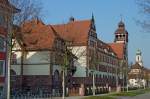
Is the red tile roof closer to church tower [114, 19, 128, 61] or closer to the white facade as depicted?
the white facade

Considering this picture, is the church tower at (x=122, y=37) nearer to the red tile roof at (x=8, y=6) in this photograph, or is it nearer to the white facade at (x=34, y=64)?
the white facade at (x=34, y=64)

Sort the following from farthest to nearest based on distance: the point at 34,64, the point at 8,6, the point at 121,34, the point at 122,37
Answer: the point at 122,37 < the point at 121,34 < the point at 34,64 < the point at 8,6

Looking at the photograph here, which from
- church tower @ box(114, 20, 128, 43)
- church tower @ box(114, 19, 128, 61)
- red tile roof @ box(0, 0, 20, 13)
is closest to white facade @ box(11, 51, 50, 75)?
red tile roof @ box(0, 0, 20, 13)

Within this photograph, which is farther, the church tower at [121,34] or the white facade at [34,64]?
the church tower at [121,34]

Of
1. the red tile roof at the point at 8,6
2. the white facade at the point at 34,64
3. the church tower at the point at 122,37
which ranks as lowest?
the white facade at the point at 34,64

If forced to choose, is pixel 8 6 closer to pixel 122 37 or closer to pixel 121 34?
pixel 121 34

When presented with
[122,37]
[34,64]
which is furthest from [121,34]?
[34,64]

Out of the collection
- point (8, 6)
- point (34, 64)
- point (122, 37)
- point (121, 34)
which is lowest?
point (34, 64)

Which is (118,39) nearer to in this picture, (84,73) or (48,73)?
(84,73)

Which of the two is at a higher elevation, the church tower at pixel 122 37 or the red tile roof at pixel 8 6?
the church tower at pixel 122 37

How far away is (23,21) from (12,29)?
138 cm

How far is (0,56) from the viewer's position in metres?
57.1

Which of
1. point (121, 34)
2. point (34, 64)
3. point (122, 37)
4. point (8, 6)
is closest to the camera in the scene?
point (8, 6)

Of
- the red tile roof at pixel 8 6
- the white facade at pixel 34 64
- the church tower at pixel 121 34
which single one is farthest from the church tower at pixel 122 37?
the red tile roof at pixel 8 6
